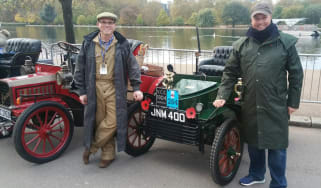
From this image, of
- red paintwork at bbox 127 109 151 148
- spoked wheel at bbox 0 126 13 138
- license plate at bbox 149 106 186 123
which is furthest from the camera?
spoked wheel at bbox 0 126 13 138

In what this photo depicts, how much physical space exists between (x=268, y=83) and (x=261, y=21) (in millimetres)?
545

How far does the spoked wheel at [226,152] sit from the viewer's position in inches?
107

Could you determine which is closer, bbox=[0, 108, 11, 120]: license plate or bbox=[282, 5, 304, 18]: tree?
bbox=[0, 108, 11, 120]: license plate

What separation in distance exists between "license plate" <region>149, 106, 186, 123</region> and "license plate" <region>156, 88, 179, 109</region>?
55 millimetres

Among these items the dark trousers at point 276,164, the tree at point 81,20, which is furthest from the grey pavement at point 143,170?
the tree at point 81,20

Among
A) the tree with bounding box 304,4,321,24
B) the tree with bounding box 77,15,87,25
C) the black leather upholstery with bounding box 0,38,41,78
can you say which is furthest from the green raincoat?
the tree with bounding box 77,15,87,25

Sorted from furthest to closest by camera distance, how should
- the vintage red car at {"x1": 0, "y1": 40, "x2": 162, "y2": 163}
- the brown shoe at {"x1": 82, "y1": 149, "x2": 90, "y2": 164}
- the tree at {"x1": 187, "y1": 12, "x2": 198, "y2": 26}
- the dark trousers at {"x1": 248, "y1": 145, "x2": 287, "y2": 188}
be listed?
the tree at {"x1": 187, "y1": 12, "x2": 198, "y2": 26}, the brown shoe at {"x1": 82, "y1": 149, "x2": 90, "y2": 164}, the vintage red car at {"x1": 0, "y1": 40, "x2": 162, "y2": 163}, the dark trousers at {"x1": 248, "y1": 145, "x2": 287, "y2": 188}

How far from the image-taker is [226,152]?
9.66 ft

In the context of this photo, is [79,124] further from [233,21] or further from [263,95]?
[233,21]

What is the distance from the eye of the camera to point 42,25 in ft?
137

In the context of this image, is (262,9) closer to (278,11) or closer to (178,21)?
(278,11)

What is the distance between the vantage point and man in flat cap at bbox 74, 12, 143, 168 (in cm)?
311

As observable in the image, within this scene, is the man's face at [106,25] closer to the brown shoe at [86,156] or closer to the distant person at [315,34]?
the brown shoe at [86,156]

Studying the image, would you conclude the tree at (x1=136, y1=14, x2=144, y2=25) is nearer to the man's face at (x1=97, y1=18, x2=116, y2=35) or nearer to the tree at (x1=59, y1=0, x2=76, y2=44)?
the tree at (x1=59, y1=0, x2=76, y2=44)
